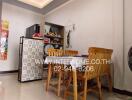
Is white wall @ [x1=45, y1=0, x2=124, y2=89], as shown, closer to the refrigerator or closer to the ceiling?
the ceiling

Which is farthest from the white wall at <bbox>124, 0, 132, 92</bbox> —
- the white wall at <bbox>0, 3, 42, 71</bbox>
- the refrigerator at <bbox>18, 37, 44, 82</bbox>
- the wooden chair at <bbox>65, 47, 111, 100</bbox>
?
the white wall at <bbox>0, 3, 42, 71</bbox>

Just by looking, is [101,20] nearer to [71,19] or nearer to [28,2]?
[71,19]

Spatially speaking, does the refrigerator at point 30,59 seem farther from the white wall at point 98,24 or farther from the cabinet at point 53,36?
the white wall at point 98,24

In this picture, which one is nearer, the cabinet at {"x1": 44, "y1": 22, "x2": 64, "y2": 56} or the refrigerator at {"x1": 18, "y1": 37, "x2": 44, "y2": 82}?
the refrigerator at {"x1": 18, "y1": 37, "x2": 44, "y2": 82}

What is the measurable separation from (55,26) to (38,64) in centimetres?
154

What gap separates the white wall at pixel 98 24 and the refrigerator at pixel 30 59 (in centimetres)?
109

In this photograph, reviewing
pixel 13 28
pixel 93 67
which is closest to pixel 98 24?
pixel 93 67

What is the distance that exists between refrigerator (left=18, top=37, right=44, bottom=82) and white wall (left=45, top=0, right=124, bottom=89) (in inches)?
42.9

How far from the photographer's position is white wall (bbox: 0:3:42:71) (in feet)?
14.5

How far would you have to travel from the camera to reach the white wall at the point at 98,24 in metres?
2.65

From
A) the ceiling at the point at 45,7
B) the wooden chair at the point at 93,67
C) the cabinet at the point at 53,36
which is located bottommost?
the wooden chair at the point at 93,67

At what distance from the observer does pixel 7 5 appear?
4453 millimetres

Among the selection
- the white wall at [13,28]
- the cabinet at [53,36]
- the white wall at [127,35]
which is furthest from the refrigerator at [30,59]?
the white wall at [127,35]

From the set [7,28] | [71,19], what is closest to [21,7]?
[7,28]
